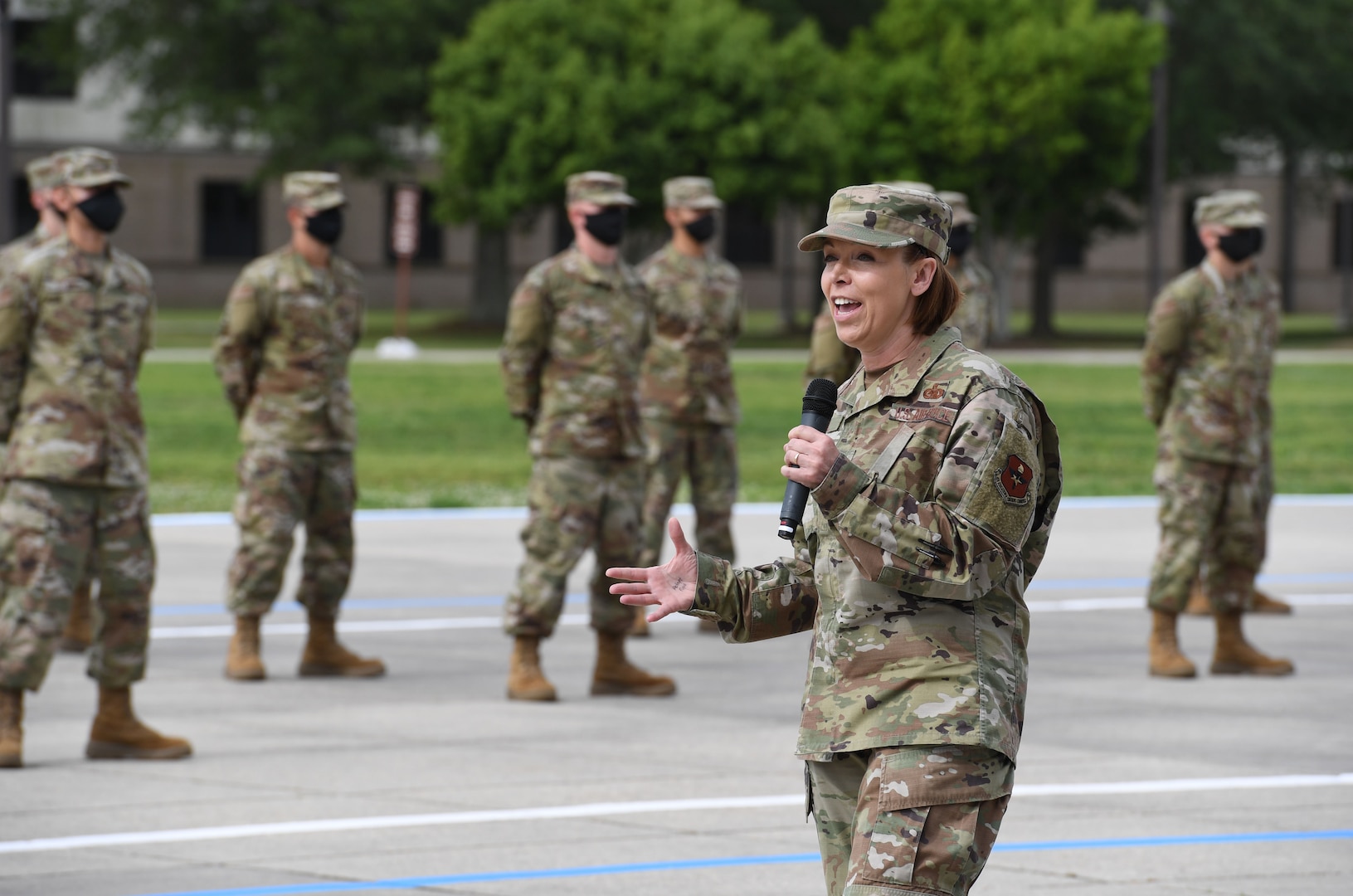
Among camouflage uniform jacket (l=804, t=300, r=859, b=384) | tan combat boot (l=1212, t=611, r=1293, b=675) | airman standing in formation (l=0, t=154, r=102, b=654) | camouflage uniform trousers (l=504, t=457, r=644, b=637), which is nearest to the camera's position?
airman standing in formation (l=0, t=154, r=102, b=654)

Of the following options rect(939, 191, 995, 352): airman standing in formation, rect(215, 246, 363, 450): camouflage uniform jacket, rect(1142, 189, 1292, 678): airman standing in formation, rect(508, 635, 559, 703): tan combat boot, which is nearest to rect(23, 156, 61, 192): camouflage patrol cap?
rect(215, 246, 363, 450): camouflage uniform jacket

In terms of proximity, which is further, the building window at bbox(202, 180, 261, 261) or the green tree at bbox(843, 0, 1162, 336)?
the building window at bbox(202, 180, 261, 261)

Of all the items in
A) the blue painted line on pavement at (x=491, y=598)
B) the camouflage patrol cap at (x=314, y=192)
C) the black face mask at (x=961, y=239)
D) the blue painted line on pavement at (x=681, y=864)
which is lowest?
the blue painted line on pavement at (x=491, y=598)

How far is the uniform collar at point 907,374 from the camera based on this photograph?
451 cm

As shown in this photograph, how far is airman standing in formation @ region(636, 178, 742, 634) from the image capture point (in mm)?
12305

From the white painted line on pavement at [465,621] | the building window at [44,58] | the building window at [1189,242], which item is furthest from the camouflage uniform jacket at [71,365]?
the building window at [1189,242]

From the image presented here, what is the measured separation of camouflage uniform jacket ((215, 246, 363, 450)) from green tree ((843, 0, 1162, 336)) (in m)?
37.9

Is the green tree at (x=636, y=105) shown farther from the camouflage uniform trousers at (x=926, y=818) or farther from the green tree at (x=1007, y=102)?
the camouflage uniform trousers at (x=926, y=818)

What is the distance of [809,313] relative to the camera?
6644 cm

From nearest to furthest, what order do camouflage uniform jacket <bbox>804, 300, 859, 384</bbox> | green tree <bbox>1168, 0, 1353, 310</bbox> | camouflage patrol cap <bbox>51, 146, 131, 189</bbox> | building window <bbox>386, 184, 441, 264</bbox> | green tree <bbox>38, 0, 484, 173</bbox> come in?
camouflage patrol cap <bbox>51, 146, 131, 189</bbox>, camouflage uniform jacket <bbox>804, 300, 859, 384</bbox>, green tree <bbox>38, 0, 484, 173</bbox>, green tree <bbox>1168, 0, 1353, 310</bbox>, building window <bbox>386, 184, 441, 264</bbox>

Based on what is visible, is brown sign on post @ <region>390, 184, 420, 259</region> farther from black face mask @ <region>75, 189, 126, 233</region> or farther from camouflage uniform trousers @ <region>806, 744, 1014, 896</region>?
camouflage uniform trousers @ <region>806, 744, 1014, 896</region>

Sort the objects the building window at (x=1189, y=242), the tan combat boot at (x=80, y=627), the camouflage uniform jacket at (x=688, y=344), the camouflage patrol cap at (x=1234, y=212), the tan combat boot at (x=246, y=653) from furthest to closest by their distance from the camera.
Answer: the building window at (x=1189, y=242) → the camouflage uniform jacket at (x=688, y=344) → the tan combat boot at (x=80, y=627) → the tan combat boot at (x=246, y=653) → the camouflage patrol cap at (x=1234, y=212)

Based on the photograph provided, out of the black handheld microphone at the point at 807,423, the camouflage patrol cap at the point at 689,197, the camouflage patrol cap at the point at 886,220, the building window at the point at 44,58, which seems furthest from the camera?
the building window at the point at 44,58

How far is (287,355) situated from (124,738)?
2625mm
